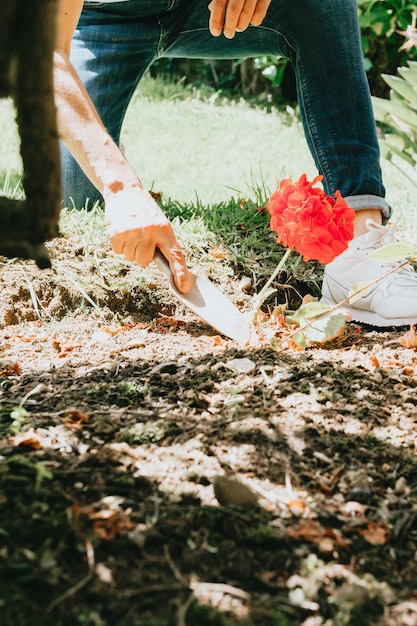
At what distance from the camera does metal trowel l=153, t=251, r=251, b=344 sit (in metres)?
1.80

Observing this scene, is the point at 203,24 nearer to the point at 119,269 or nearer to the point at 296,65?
the point at 296,65

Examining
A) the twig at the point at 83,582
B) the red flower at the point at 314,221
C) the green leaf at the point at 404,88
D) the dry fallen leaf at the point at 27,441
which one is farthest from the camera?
the green leaf at the point at 404,88

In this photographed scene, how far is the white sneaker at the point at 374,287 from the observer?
76.4 inches

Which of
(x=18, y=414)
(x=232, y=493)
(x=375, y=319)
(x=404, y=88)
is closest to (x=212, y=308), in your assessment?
(x=375, y=319)

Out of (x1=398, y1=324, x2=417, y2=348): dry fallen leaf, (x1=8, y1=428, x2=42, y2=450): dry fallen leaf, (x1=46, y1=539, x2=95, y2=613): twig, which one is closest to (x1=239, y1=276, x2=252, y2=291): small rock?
(x1=398, y1=324, x2=417, y2=348): dry fallen leaf

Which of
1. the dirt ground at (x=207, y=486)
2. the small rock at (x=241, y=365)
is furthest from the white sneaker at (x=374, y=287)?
the small rock at (x=241, y=365)

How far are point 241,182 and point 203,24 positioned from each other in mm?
1248

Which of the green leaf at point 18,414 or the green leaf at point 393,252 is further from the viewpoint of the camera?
the green leaf at point 393,252

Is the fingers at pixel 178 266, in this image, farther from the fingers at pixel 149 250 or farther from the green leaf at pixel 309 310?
the green leaf at pixel 309 310

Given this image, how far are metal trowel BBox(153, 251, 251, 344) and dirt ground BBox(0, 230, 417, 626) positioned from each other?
8 centimetres

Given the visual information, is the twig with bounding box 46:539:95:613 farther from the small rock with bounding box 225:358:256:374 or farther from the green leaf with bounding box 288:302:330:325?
the green leaf with bounding box 288:302:330:325

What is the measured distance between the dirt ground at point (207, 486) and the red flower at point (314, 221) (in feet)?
0.92

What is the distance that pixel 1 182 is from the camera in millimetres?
3148

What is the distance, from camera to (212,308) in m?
1.83
